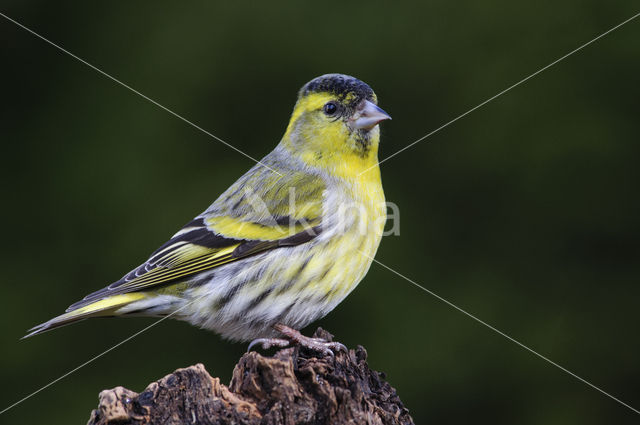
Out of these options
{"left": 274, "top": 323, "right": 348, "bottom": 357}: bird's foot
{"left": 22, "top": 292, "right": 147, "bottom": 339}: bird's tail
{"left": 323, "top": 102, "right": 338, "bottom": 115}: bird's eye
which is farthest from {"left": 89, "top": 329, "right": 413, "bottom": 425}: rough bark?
{"left": 323, "top": 102, "right": 338, "bottom": 115}: bird's eye

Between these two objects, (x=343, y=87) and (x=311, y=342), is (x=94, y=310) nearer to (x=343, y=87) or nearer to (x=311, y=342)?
(x=311, y=342)

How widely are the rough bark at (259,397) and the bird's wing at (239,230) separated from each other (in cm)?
89

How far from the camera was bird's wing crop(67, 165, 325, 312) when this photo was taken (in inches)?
133

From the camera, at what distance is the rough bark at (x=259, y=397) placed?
241 centimetres

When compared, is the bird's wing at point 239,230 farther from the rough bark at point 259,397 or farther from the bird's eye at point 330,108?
the rough bark at point 259,397

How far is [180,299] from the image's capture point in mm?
3404

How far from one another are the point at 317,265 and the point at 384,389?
784 millimetres

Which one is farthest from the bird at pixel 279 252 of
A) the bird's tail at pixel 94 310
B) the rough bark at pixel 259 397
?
the rough bark at pixel 259 397

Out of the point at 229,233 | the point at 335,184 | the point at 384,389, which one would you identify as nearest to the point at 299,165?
the point at 335,184

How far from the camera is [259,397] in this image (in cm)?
251

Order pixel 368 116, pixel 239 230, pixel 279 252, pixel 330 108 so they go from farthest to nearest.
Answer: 1. pixel 330 108
2. pixel 368 116
3. pixel 239 230
4. pixel 279 252

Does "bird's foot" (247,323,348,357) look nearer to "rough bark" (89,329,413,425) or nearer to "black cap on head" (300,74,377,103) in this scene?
"rough bark" (89,329,413,425)

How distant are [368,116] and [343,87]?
0.74 feet

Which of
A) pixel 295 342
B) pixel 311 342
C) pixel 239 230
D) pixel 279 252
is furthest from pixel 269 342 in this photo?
pixel 239 230
